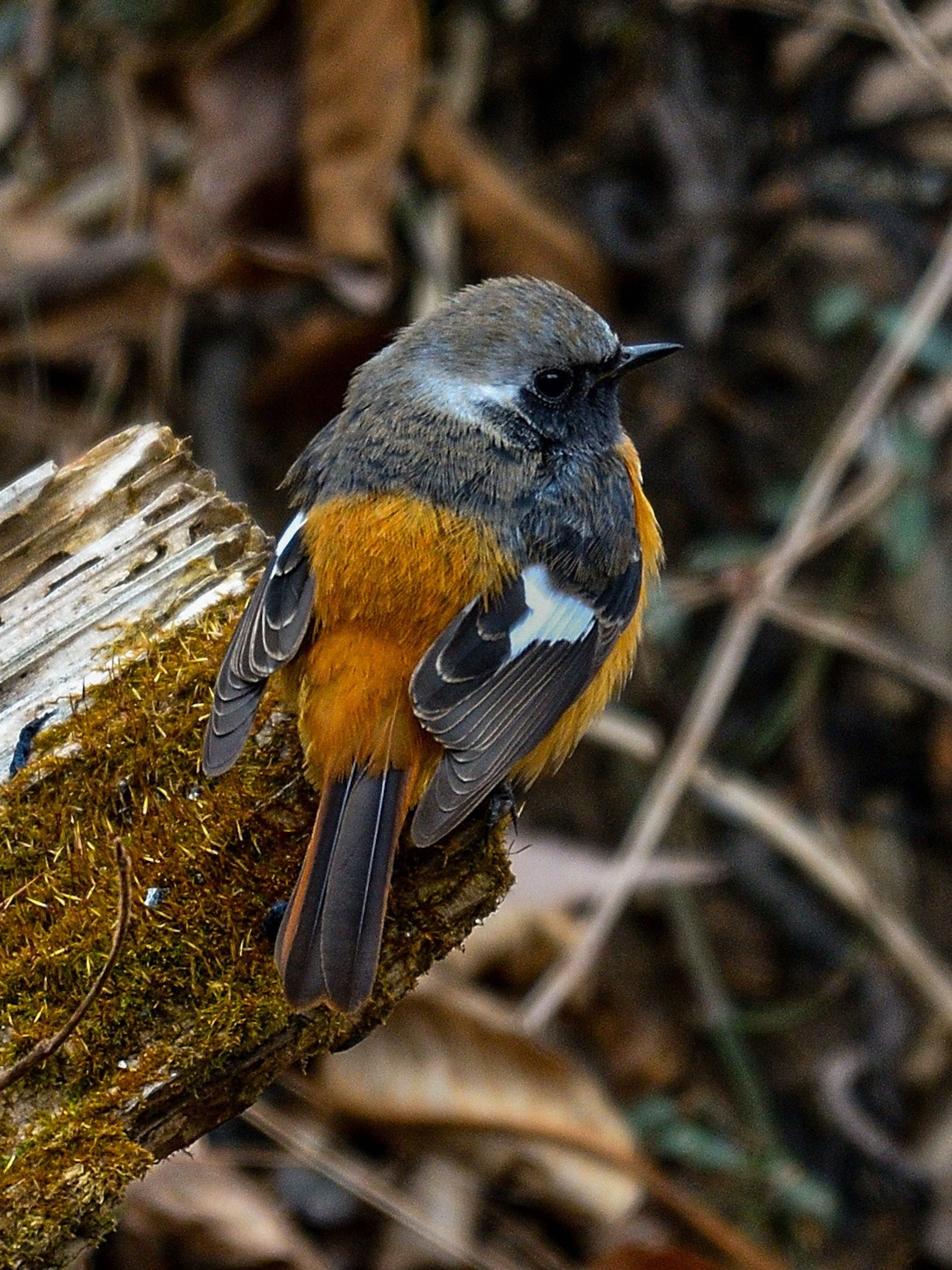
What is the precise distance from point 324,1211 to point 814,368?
12.8 feet

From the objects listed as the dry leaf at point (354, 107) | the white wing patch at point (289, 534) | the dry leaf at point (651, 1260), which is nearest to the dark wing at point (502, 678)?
the white wing patch at point (289, 534)

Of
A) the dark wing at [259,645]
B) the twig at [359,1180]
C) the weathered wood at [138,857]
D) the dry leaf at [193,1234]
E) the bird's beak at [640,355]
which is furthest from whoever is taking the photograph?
the dry leaf at [193,1234]

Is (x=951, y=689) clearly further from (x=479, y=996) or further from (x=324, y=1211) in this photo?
(x=324, y=1211)

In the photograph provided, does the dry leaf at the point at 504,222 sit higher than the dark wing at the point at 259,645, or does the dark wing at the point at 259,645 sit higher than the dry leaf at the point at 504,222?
the dark wing at the point at 259,645

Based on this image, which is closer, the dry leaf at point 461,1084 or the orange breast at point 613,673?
the orange breast at point 613,673

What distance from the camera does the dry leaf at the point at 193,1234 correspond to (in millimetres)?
4109

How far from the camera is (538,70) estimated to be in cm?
639

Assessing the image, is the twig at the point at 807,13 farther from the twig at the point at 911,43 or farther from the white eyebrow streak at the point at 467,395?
the white eyebrow streak at the point at 467,395

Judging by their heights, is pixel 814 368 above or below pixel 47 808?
below

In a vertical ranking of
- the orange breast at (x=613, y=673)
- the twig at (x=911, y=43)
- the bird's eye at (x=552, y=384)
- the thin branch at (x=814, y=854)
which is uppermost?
the bird's eye at (x=552, y=384)

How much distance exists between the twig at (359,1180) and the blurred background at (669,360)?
→ 28 cm

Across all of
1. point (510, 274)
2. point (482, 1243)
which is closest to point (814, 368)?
point (510, 274)

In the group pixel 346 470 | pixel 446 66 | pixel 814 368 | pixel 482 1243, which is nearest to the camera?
pixel 346 470

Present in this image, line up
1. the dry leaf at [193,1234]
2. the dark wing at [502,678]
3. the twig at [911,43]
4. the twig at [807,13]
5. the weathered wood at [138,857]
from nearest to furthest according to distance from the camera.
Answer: the weathered wood at [138,857], the dark wing at [502,678], the dry leaf at [193,1234], the twig at [911,43], the twig at [807,13]
